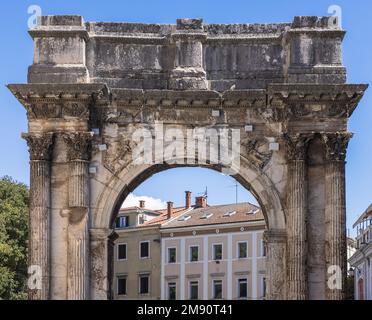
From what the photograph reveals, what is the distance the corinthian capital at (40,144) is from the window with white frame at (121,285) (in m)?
35.2

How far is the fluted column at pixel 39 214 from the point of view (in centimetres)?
2244

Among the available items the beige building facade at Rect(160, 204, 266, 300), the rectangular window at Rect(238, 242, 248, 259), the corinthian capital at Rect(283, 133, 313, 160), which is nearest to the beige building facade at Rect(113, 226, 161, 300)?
the beige building facade at Rect(160, 204, 266, 300)

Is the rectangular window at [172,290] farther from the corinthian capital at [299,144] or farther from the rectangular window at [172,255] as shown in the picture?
the corinthian capital at [299,144]

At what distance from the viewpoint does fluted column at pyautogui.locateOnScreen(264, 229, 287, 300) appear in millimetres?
22828

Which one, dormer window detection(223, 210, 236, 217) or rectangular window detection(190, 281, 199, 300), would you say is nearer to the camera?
rectangular window detection(190, 281, 199, 300)

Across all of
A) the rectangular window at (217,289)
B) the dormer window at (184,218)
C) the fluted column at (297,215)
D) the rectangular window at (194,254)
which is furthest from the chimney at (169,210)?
the fluted column at (297,215)

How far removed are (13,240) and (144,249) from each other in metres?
15.2

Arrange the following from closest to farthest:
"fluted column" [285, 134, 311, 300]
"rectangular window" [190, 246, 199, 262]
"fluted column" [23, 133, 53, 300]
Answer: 1. "fluted column" [285, 134, 311, 300]
2. "fluted column" [23, 133, 53, 300]
3. "rectangular window" [190, 246, 199, 262]

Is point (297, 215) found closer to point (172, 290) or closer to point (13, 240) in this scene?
point (13, 240)

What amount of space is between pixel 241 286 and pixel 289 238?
32466 mm

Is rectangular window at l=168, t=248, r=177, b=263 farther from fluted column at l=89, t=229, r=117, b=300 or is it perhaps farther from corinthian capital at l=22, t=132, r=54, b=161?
corinthian capital at l=22, t=132, r=54, b=161

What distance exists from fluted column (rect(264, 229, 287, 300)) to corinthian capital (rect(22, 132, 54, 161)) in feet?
14.4
